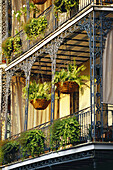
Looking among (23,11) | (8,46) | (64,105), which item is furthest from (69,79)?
(8,46)

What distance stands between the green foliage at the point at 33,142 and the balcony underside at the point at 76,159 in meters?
0.26

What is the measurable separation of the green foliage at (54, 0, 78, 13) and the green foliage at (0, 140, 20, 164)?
4.97 metres

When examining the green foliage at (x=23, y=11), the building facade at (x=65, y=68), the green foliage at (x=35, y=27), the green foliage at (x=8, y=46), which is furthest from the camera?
the green foliage at (x=8, y=46)

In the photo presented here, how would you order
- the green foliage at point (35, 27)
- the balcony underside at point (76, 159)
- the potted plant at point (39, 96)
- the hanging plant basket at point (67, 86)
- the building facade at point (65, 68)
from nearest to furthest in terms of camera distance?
the balcony underside at point (76, 159)
the building facade at point (65, 68)
the hanging plant basket at point (67, 86)
the potted plant at point (39, 96)
the green foliage at point (35, 27)

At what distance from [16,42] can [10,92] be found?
83.1 inches

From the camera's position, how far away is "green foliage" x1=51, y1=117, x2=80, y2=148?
1942 centimetres

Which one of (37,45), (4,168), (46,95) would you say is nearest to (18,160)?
(4,168)

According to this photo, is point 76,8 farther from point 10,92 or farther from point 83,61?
A: point 10,92

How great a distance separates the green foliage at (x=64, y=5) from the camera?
21.2m

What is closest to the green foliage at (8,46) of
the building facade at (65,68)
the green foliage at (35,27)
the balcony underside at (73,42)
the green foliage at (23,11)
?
the building facade at (65,68)

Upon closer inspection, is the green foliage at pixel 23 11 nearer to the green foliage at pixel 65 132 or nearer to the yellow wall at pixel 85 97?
the yellow wall at pixel 85 97

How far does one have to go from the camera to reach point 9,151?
2322cm

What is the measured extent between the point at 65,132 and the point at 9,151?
4.25 meters

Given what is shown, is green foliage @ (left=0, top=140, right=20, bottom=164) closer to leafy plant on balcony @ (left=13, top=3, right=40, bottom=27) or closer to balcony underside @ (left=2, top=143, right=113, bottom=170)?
balcony underside @ (left=2, top=143, right=113, bottom=170)
